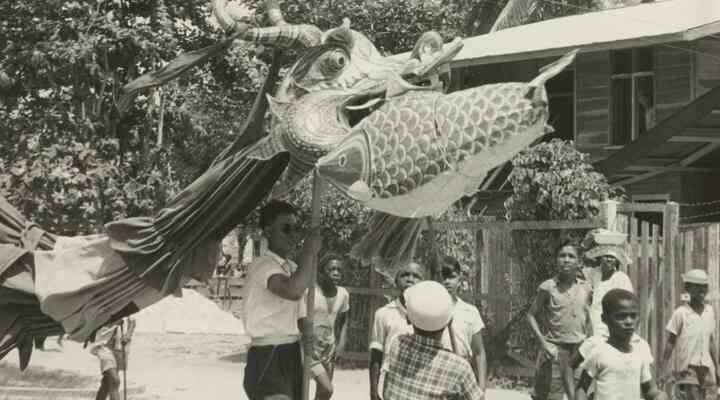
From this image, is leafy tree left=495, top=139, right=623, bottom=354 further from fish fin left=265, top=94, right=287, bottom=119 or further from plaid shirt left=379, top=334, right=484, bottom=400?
plaid shirt left=379, top=334, right=484, bottom=400

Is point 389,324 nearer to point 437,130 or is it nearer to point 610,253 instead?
point 610,253

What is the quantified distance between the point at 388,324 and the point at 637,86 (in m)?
11.0

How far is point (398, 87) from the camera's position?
15.2 ft

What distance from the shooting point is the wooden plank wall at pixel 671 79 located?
15.9m

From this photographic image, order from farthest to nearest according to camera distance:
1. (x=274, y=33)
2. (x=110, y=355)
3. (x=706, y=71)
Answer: (x=706, y=71) → (x=110, y=355) → (x=274, y=33)

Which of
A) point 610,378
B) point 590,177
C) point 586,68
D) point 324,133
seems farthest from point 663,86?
point 324,133

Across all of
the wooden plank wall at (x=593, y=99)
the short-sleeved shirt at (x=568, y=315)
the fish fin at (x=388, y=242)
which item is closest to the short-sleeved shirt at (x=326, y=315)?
the short-sleeved shirt at (x=568, y=315)

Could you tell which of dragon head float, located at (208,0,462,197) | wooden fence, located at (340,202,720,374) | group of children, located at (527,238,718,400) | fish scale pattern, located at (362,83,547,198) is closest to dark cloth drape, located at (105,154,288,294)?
dragon head float, located at (208,0,462,197)

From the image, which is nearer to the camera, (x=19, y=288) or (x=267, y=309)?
(x=19, y=288)

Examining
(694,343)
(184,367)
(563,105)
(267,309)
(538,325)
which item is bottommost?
(184,367)

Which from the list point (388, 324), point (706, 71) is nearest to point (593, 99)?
point (706, 71)

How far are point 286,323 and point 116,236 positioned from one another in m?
1.10

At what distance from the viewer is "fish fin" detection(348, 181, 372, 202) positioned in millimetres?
4508

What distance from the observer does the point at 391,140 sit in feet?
14.6
